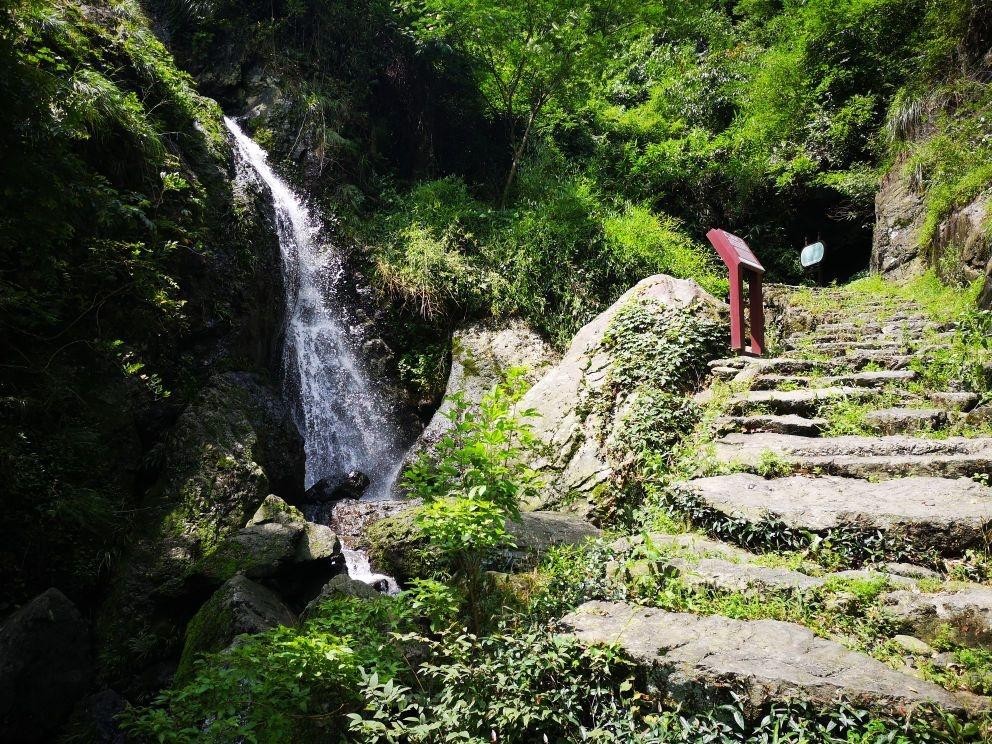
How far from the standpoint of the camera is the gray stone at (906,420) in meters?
4.60

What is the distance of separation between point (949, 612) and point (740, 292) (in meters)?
Result: 4.10

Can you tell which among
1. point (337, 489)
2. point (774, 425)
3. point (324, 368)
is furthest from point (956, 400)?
point (324, 368)

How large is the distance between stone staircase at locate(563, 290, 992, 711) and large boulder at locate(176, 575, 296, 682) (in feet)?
8.72

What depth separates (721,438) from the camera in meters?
5.08

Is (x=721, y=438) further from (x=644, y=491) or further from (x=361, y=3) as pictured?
(x=361, y=3)

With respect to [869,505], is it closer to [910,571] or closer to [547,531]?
[910,571]

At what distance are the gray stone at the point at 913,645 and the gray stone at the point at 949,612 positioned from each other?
0.23 ft

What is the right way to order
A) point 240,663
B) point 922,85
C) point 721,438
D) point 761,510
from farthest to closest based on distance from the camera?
point 922,85 < point 721,438 < point 761,510 < point 240,663

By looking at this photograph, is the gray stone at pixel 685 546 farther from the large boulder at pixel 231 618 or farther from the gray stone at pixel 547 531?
the large boulder at pixel 231 618

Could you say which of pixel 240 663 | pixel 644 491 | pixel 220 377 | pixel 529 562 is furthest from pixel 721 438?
pixel 220 377

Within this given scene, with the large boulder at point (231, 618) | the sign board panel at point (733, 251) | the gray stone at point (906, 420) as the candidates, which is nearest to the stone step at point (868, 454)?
the gray stone at point (906, 420)

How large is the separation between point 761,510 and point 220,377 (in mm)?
6408

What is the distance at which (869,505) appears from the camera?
358 cm

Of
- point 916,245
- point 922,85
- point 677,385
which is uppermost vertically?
point 922,85
